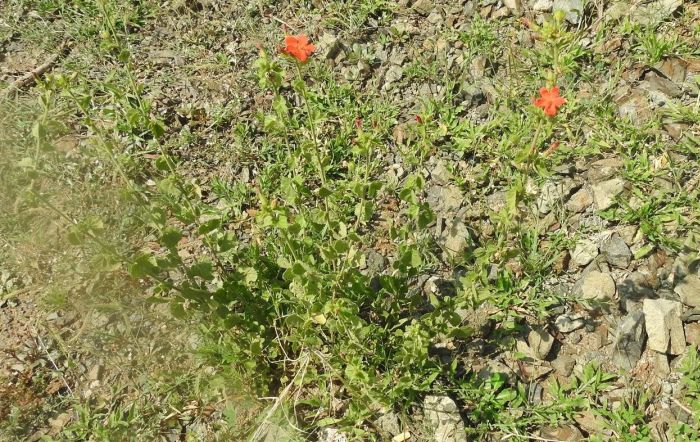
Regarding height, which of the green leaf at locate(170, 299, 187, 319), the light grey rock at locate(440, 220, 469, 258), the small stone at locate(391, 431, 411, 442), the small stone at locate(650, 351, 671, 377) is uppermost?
the green leaf at locate(170, 299, 187, 319)

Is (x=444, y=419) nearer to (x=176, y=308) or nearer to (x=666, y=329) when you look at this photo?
(x=666, y=329)

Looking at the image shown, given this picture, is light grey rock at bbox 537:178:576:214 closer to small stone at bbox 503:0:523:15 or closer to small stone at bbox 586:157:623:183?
small stone at bbox 586:157:623:183

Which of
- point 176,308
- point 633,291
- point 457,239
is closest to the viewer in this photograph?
point 176,308

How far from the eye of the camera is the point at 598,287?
2812mm

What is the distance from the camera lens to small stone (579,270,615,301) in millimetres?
2801

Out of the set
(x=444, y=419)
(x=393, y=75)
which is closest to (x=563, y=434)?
(x=444, y=419)

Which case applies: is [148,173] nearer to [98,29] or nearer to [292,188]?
[98,29]

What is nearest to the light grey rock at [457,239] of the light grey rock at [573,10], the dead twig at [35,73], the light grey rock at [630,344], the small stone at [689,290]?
the light grey rock at [630,344]

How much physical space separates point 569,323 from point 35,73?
3713 mm

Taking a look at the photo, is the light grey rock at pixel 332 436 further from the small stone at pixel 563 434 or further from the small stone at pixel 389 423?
the small stone at pixel 563 434

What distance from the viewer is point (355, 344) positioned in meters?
2.59

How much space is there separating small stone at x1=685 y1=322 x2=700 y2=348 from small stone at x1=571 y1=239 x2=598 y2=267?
1.68ft

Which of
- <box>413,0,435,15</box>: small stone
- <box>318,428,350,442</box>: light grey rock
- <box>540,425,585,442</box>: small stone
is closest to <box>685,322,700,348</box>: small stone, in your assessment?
<box>540,425,585,442</box>: small stone

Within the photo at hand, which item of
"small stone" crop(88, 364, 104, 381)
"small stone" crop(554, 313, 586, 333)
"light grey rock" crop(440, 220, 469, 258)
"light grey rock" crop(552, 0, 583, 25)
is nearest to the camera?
"small stone" crop(554, 313, 586, 333)
